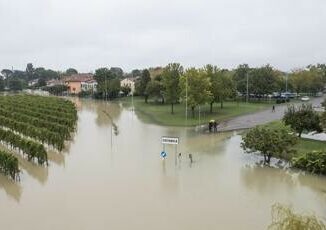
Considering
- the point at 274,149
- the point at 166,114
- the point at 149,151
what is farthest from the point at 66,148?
the point at 166,114

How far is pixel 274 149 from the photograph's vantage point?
86.2 feet

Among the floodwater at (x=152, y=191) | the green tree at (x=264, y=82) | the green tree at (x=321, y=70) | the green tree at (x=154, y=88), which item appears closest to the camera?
the floodwater at (x=152, y=191)

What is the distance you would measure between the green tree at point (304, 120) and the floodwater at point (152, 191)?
14.6 ft

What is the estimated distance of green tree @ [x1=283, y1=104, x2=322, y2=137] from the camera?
103ft

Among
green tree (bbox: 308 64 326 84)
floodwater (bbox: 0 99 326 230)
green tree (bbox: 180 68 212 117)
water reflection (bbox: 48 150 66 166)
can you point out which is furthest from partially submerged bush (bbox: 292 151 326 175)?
Result: green tree (bbox: 308 64 326 84)

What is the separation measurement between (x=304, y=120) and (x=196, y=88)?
1973 centimetres

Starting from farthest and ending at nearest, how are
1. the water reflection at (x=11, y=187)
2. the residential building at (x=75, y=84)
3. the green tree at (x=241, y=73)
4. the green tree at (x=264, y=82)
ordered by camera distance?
the residential building at (x=75, y=84)
the green tree at (x=241, y=73)
the green tree at (x=264, y=82)
the water reflection at (x=11, y=187)

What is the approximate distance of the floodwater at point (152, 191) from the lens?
17.9 metres

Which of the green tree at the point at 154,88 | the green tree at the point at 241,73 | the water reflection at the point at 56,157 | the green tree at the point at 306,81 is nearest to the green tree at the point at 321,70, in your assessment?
the green tree at the point at 306,81

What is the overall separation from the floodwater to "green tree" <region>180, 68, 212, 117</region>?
54.8 feet

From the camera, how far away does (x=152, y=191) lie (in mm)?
21844

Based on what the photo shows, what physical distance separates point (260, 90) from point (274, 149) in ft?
151

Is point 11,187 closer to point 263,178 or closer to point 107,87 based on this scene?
point 263,178

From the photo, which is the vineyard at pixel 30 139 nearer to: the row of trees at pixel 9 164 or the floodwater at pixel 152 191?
the row of trees at pixel 9 164
